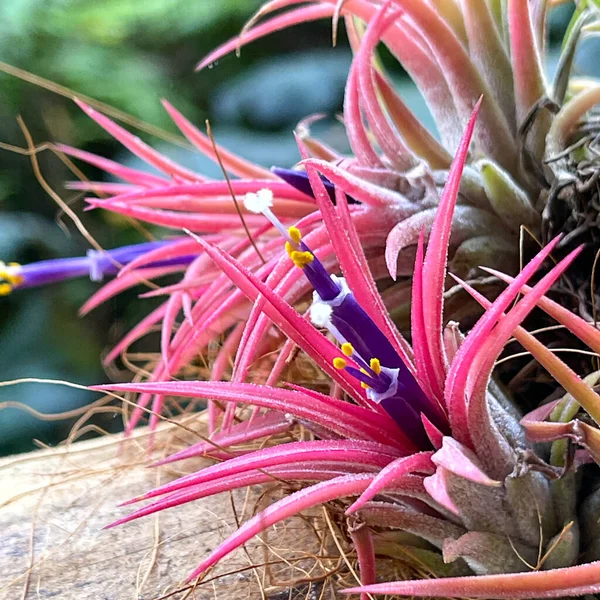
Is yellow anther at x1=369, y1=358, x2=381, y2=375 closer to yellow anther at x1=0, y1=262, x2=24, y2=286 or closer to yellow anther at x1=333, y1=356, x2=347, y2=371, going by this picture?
yellow anther at x1=333, y1=356, x2=347, y2=371

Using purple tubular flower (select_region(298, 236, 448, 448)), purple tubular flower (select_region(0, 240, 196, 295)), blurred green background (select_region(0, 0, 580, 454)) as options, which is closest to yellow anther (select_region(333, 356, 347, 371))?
purple tubular flower (select_region(298, 236, 448, 448))

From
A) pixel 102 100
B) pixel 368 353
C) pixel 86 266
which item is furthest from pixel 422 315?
pixel 102 100

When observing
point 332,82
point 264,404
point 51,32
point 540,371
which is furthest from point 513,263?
point 51,32

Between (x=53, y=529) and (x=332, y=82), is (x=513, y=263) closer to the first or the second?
→ (x=53, y=529)

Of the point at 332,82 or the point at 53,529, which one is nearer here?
the point at 53,529

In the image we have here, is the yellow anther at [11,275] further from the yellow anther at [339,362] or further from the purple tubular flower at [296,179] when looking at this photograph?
the yellow anther at [339,362]

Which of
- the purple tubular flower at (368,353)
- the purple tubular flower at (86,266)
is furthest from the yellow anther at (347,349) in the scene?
the purple tubular flower at (86,266)
